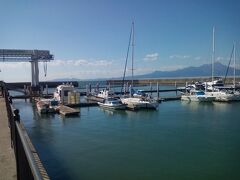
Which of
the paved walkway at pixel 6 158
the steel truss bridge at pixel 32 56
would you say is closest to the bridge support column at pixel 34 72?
the steel truss bridge at pixel 32 56

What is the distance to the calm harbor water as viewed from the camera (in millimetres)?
16406

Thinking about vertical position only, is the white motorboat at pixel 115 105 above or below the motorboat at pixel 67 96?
below

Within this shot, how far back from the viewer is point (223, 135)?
2652 centimetres

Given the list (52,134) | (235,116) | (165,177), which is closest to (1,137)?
(165,177)

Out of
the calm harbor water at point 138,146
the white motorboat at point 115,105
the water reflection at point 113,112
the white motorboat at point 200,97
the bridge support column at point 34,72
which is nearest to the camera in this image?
the calm harbor water at point 138,146

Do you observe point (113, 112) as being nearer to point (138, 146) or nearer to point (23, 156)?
point (138, 146)

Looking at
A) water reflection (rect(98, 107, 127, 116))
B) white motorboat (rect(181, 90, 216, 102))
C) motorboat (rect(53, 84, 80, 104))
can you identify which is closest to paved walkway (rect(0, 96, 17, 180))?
water reflection (rect(98, 107, 127, 116))

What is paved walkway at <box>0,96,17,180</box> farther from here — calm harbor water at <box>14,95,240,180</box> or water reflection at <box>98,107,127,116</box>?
water reflection at <box>98,107,127,116</box>

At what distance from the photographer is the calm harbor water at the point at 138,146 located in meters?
16.4

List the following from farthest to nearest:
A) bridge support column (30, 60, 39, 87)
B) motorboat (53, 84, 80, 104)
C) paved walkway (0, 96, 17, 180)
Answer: bridge support column (30, 60, 39, 87)
motorboat (53, 84, 80, 104)
paved walkway (0, 96, 17, 180)

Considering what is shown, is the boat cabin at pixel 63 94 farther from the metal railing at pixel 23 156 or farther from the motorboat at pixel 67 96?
the metal railing at pixel 23 156

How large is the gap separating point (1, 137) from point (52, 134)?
17.6 metres

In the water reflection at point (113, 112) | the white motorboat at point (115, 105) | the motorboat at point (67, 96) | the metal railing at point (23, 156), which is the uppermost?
the metal railing at point (23, 156)

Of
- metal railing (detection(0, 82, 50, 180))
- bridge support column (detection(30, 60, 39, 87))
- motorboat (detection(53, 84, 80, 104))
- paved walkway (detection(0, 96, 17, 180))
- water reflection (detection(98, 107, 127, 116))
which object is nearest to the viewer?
metal railing (detection(0, 82, 50, 180))
